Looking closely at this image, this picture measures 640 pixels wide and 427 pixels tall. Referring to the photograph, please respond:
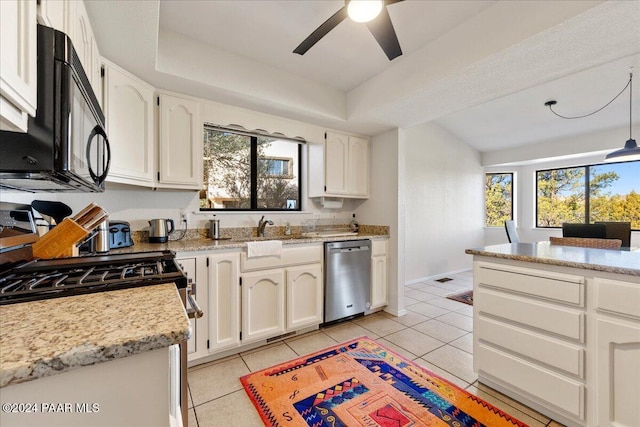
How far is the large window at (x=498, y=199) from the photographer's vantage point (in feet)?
19.1

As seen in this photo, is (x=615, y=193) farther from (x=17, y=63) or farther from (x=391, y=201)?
(x=17, y=63)

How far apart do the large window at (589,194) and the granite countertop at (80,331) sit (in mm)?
6589

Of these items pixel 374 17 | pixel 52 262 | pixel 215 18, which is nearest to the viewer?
pixel 52 262

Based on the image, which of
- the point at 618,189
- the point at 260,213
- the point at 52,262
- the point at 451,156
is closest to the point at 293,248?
the point at 260,213

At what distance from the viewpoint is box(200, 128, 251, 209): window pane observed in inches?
112

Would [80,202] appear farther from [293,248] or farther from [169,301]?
[169,301]

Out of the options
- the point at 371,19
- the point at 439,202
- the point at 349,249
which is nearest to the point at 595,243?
the point at 349,249

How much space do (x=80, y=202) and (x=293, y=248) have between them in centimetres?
171

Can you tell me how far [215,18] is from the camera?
196 cm

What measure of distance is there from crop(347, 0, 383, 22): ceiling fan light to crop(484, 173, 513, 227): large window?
556 cm

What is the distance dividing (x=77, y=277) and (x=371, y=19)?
1.79 metres

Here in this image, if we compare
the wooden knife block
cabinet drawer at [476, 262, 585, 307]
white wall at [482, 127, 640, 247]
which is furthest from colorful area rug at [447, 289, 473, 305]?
the wooden knife block

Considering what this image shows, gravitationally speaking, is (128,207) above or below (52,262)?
above

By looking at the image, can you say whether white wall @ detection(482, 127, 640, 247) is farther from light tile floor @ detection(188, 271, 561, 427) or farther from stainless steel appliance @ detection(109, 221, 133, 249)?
stainless steel appliance @ detection(109, 221, 133, 249)
